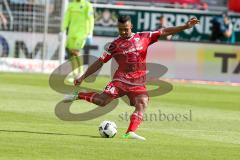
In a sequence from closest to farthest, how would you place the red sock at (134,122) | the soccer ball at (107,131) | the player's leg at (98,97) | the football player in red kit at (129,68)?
the soccer ball at (107,131)
the red sock at (134,122)
the football player in red kit at (129,68)
the player's leg at (98,97)

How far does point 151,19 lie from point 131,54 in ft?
61.2

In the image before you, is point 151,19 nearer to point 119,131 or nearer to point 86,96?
point 119,131

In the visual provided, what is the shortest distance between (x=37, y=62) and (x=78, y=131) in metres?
16.6

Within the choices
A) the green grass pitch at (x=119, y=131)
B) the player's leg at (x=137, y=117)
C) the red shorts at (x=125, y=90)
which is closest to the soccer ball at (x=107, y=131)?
the green grass pitch at (x=119, y=131)

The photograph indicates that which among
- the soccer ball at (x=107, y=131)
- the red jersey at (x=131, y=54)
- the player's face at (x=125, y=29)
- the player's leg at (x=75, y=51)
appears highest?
the player's face at (x=125, y=29)

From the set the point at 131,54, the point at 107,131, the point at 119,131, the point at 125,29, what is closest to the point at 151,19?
the point at 119,131

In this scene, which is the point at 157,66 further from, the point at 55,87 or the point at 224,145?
the point at 224,145

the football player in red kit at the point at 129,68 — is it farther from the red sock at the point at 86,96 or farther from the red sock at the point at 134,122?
the red sock at the point at 134,122

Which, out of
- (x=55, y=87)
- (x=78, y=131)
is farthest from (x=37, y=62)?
(x=78, y=131)

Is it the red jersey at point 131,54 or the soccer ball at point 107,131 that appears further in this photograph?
the red jersey at point 131,54

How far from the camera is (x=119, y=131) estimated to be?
1336cm

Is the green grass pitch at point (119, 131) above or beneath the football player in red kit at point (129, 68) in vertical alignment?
beneath

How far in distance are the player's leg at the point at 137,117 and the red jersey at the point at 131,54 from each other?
0.86 ft

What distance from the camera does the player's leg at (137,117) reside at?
12.2m
